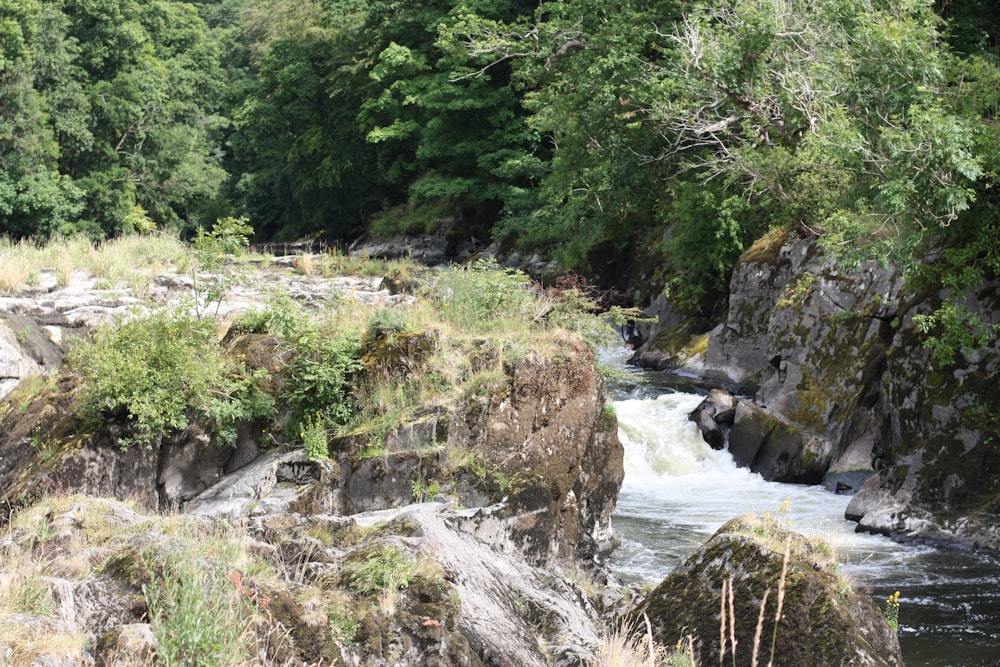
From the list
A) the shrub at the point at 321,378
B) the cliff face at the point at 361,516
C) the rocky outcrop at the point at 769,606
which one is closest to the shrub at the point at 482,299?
the cliff face at the point at 361,516

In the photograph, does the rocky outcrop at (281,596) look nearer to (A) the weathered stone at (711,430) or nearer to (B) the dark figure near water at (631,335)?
(A) the weathered stone at (711,430)

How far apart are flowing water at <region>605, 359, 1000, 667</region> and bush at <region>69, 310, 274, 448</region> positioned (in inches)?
174

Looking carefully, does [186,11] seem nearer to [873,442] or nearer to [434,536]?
[873,442]

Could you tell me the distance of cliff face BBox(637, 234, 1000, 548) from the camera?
1163 cm

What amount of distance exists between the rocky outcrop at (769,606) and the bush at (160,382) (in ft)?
16.6

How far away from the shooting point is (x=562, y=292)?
11.3 meters

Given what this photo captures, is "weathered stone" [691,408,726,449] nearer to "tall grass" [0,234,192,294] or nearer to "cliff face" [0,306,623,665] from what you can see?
"cliff face" [0,306,623,665]

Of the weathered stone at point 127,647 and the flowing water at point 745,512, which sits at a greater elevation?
the weathered stone at point 127,647

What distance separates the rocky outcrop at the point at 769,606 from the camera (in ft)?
17.6

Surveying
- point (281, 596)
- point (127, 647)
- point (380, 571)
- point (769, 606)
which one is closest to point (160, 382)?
point (380, 571)

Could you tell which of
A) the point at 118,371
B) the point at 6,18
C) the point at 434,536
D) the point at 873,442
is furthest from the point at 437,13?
the point at 434,536

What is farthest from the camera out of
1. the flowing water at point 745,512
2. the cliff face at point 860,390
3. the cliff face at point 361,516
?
the cliff face at point 860,390

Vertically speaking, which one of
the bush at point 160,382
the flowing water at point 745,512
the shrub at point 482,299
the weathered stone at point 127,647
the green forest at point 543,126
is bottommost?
the flowing water at point 745,512

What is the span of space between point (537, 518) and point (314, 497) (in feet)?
6.87
